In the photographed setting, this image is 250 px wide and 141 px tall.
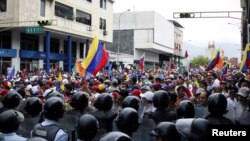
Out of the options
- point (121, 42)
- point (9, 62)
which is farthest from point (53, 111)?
point (121, 42)

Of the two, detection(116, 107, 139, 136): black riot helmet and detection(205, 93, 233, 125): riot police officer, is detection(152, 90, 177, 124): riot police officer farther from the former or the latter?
detection(116, 107, 139, 136): black riot helmet

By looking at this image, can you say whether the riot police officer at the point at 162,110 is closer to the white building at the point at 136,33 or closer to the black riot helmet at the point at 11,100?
the black riot helmet at the point at 11,100

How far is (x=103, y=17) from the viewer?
4141 cm

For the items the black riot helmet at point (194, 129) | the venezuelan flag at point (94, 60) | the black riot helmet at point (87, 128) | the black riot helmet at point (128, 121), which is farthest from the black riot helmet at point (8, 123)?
the venezuelan flag at point (94, 60)

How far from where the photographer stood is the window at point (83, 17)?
1417 inches

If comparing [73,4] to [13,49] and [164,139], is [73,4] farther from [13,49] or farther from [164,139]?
[164,139]

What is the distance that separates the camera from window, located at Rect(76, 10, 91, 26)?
1417 inches

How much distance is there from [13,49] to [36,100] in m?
24.9

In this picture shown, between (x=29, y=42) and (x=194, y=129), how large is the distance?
30.2 meters

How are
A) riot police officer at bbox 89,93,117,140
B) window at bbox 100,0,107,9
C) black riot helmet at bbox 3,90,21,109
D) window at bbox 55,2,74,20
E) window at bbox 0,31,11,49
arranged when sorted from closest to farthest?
riot police officer at bbox 89,93,117,140 → black riot helmet at bbox 3,90,21,109 → window at bbox 0,31,11,49 → window at bbox 55,2,74,20 → window at bbox 100,0,107,9

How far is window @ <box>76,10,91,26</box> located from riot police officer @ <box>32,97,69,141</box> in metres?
31.8

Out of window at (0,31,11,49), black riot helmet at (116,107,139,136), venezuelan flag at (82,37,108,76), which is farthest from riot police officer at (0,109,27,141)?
window at (0,31,11,49)

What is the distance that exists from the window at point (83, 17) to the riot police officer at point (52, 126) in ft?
104

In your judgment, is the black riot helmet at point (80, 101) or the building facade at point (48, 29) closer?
the black riot helmet at point (80, 101)
